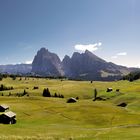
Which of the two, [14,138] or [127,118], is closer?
[14,138]

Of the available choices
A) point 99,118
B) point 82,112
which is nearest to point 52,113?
point 82,112

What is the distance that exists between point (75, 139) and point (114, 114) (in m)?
64.7

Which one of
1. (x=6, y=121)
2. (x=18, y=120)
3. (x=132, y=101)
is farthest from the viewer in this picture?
(x=132, y=101)

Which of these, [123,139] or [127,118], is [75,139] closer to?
[123,139]

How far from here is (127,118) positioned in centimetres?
11312

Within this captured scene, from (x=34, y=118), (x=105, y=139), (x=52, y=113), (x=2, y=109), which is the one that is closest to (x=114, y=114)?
(x=52, y=113)

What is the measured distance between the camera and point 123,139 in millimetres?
59688

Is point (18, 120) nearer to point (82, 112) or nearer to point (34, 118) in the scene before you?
point (34, 118)

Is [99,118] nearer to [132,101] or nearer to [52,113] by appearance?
[52,113]

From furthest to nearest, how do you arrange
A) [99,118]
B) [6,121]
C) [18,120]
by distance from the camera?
[99,118]
[18,120]
[6,121]

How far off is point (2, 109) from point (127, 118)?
4650cm

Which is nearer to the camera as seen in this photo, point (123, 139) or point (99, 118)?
point (123, 139)

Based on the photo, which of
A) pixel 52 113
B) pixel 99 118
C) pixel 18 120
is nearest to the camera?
pixel 18 120

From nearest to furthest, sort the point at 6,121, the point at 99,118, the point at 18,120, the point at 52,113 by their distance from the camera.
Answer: the point at 6,121 < the point at 18,120 < the point at 99,118 < the point at 52,113
